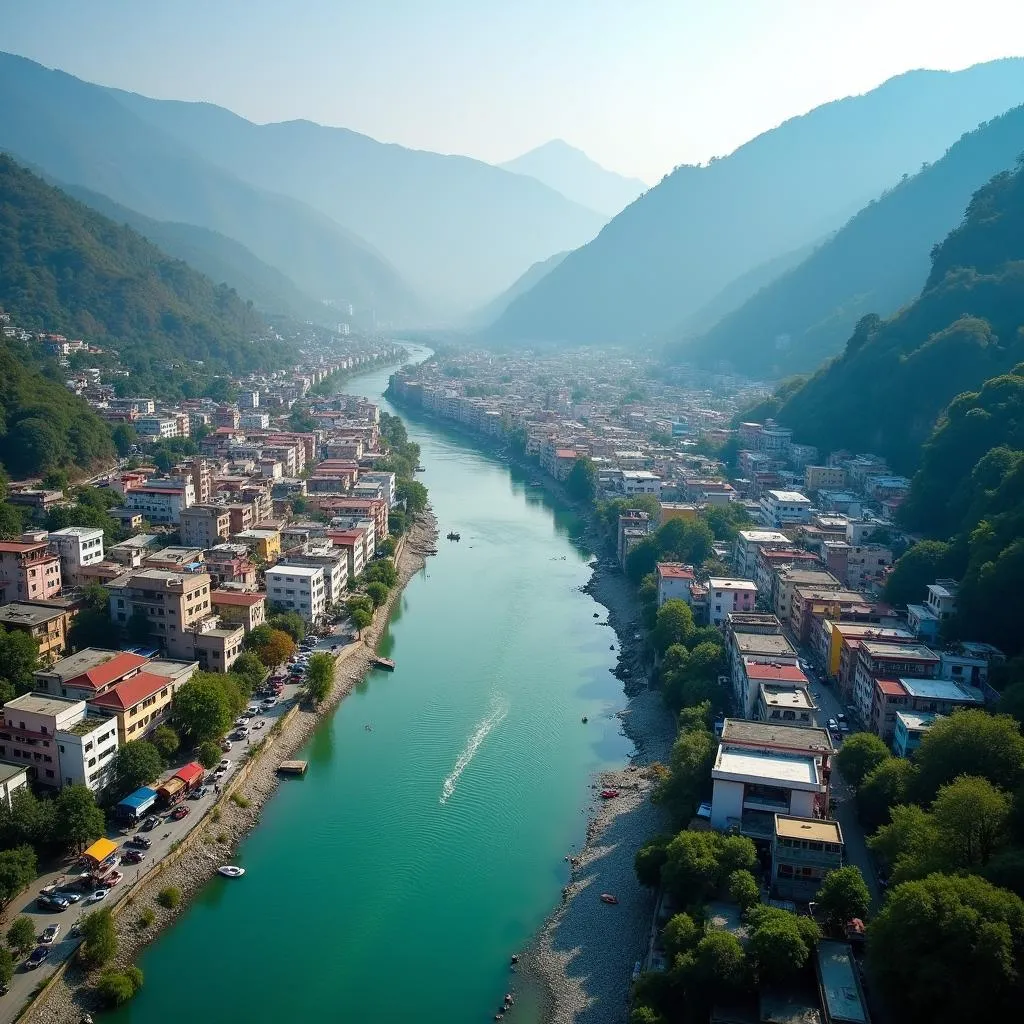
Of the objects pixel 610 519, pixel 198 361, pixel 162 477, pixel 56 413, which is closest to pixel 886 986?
pixel 610 519

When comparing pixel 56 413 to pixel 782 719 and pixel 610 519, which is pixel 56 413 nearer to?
pixel 610 519

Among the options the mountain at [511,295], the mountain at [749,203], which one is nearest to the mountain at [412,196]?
the mountain at [511,295]

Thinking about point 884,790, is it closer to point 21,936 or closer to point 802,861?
point 802,861

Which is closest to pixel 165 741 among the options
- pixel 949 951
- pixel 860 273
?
pixel 949 951

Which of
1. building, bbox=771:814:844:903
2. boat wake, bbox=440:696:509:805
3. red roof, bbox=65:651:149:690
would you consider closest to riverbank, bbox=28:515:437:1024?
red roof, bbox=65:651:149:690

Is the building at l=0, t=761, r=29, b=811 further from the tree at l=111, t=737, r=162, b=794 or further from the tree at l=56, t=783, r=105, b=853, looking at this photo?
the tree at l=111, t=737, r=162, b=794
